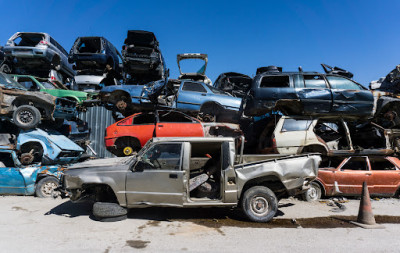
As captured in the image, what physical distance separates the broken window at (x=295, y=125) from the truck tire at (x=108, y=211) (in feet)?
14.7

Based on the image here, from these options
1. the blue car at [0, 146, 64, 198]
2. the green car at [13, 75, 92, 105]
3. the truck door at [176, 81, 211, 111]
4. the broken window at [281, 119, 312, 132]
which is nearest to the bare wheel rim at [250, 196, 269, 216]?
the broken window at [281, 119, 312, 132]

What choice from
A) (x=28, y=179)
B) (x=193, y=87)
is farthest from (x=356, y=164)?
(x=28, y=179)

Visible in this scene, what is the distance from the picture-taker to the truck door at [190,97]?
7598mm

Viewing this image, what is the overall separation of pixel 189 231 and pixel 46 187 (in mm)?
4769

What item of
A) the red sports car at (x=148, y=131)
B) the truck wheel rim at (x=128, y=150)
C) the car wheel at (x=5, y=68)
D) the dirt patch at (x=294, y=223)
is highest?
the car wheel at (x=5, y=68)

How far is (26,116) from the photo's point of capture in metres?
7.12

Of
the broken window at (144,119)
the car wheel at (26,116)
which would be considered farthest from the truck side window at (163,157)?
the car wheel at (26,116)

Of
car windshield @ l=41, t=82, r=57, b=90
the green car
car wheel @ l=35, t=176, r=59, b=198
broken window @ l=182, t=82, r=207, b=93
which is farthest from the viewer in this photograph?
car windshield @ l=41, t=82, r=57, b=90

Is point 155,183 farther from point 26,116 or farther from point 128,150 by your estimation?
point 26,116

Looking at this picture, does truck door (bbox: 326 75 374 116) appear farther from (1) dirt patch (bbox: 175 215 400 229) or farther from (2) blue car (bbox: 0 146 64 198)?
(2) blue car (bbox: 0 146 64 198)

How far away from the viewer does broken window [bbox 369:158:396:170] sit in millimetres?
6379

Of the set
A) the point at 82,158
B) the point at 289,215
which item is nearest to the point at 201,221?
the point at 289,215

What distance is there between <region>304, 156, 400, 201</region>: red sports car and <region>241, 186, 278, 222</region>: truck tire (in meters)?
2.21

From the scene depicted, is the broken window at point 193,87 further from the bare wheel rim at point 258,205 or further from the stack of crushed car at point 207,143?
the bare wheel rim at point 258,205
